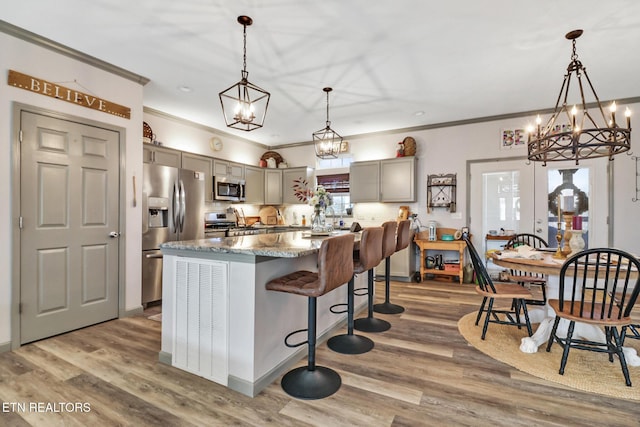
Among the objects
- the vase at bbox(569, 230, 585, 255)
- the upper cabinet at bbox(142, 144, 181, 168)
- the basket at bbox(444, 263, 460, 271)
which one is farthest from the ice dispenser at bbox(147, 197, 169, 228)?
the vase at bbox(569, 230, 585, 255)

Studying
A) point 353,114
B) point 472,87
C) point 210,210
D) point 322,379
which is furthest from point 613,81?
point 210,210

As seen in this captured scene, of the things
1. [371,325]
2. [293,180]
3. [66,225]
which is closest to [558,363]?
[371,325]

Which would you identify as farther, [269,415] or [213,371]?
[213,371]

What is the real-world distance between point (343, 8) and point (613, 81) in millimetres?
3589

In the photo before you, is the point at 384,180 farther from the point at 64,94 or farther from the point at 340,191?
→ the point at 64,94

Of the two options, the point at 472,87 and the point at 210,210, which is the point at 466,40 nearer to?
the point at 472,87

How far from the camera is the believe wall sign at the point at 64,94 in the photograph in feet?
8.77

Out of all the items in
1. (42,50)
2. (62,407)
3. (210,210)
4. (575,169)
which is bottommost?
(62,407)

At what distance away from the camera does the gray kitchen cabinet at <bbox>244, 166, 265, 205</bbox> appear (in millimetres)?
6086

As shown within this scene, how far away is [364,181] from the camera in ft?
19.3

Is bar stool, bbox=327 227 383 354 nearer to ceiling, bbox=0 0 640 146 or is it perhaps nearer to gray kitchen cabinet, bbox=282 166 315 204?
ceiling, bbox=0 0 640 146

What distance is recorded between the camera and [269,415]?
178 centimetres

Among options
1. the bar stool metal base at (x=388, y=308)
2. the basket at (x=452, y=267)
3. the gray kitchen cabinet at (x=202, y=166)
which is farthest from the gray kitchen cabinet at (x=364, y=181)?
the gray kitchen cabinet at (x=202, y=166)

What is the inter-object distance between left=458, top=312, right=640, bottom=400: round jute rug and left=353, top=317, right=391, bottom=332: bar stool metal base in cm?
74
